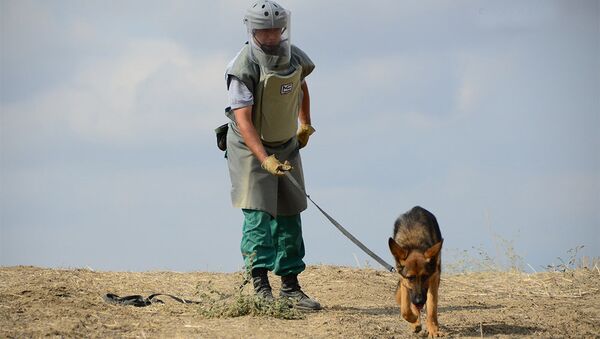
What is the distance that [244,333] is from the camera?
292 inches

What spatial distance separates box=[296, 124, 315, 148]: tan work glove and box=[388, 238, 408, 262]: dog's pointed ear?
255 cm

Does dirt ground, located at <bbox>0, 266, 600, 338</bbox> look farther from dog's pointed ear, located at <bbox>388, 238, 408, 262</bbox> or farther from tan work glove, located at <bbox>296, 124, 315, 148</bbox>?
tan work glove, located at <bbox>296, 124, 315, 148</bbox>

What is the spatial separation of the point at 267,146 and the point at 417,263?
2.30m

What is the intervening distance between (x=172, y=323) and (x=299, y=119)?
270 centimetres

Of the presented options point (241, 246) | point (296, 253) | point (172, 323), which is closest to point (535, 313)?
point (296, 253)

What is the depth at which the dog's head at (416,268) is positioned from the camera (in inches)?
281

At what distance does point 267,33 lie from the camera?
8.59 meters

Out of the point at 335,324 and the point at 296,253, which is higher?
the point at 296,253

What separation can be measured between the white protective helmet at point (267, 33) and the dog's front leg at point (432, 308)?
259cm

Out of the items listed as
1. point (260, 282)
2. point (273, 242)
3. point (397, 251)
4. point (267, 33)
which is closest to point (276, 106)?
point (267, 33)

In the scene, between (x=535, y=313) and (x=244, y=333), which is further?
(x=535, y=313)

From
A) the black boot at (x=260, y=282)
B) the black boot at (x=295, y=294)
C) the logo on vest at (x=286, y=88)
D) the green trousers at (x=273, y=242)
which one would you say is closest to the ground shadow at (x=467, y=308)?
the black boot at (x=295, y=294)

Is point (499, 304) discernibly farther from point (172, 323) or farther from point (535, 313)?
point (172, 323)

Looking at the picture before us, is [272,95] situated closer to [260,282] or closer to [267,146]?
[267,146]
